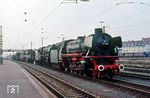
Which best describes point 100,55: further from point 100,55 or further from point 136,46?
point 136,46

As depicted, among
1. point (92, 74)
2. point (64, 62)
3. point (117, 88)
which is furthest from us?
point (64, 62)

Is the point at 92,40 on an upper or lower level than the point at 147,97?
upper

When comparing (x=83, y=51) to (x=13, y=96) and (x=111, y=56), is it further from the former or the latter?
(x=13, y=96)

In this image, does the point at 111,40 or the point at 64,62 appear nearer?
the point at 111,40

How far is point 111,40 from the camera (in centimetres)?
2845

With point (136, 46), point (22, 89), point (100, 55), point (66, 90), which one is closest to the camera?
point (22, 89)

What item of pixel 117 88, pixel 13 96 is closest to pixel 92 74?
pixel 117 88

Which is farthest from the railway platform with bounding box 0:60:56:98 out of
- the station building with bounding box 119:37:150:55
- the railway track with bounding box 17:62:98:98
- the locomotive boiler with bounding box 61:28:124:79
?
the station building with bounding box 119:37:150:55

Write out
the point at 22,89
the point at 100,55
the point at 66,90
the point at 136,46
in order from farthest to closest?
1. the point at 136,46
2. the point at 100,55
3. the point at 66,90
4. the point at 22,89

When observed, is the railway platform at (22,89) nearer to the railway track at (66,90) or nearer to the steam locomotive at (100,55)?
the railway track at (66,90)

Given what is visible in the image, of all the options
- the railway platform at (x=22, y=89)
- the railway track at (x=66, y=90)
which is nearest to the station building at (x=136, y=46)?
the railway platform at (x=22, y=89)

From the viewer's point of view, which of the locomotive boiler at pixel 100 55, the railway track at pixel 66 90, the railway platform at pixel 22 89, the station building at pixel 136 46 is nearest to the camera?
the railway platform at pixel 22 89

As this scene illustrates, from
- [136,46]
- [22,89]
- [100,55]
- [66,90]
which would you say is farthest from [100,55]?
[136,46]

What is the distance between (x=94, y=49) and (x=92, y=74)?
295 cm
